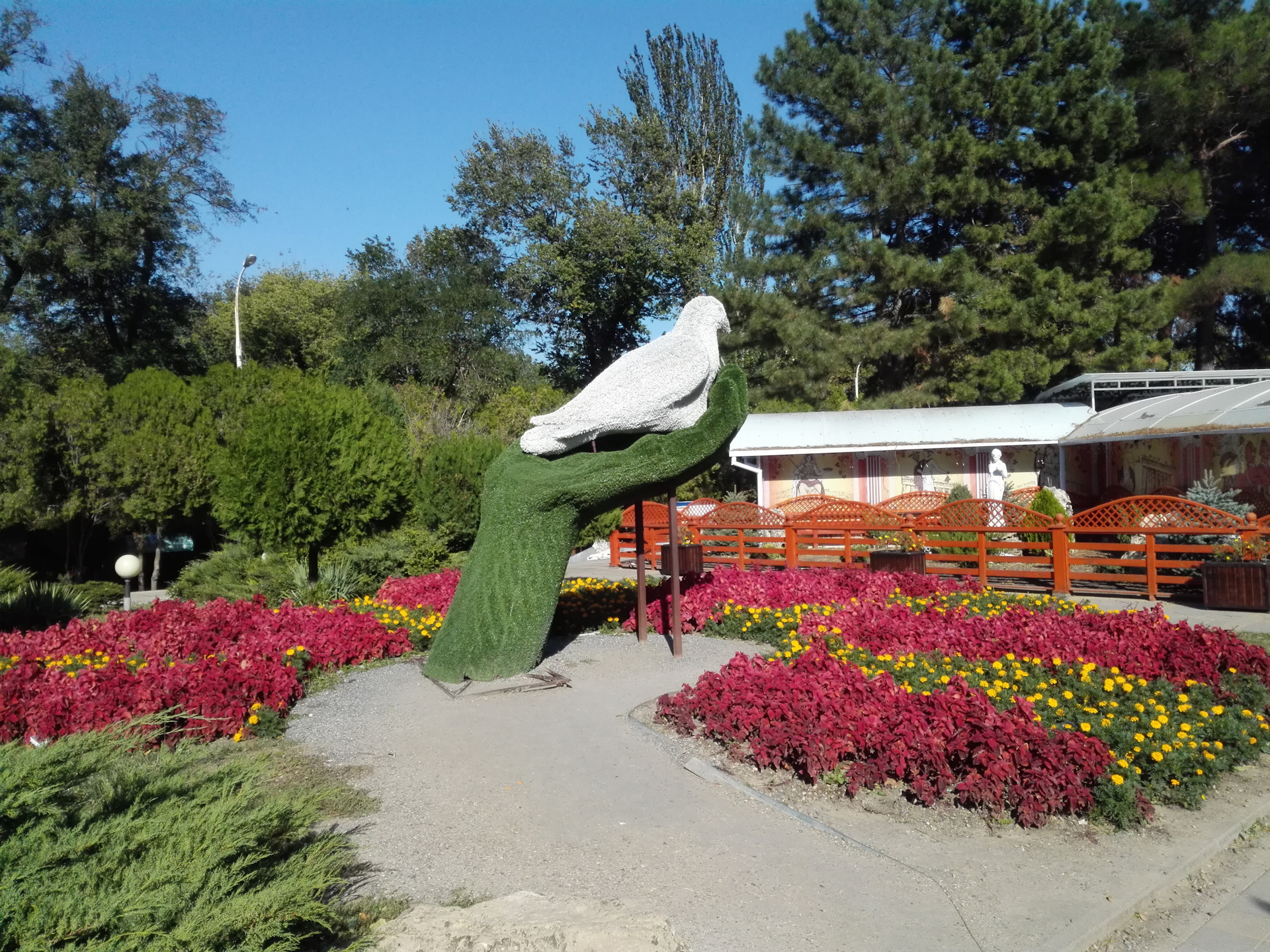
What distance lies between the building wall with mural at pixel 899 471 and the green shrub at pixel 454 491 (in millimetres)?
6878

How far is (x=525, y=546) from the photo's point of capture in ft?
23.8

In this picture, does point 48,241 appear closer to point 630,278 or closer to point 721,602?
point 630,278

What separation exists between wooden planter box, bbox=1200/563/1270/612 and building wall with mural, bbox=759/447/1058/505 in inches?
372

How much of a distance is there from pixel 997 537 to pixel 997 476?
2758 millimetres

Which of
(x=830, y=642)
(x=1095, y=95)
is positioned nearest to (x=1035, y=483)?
(x=1095, y=95)

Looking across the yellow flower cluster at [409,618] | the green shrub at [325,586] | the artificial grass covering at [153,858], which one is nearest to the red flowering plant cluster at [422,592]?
the yellow flower cluster at [409,618]

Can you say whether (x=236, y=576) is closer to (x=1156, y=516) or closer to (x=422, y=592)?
(x=422, y=592)

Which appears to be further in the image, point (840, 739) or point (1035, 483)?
point (1035, 483)

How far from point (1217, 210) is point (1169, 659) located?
88.0 ft

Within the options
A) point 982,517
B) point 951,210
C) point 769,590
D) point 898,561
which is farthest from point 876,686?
point 951,210

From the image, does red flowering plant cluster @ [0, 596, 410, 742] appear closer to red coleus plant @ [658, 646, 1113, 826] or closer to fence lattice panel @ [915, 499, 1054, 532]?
red coleus plant @ [658, 646, 1113, 826]

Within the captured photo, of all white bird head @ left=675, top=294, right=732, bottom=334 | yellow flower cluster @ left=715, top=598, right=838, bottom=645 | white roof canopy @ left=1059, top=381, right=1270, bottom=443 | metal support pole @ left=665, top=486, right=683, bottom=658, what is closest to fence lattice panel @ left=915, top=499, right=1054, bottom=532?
white roof canopy @ left=1059, top=381, right=1270, bottom=443

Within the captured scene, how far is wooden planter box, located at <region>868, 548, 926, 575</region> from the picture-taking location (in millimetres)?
12023

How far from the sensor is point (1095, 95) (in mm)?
23516
